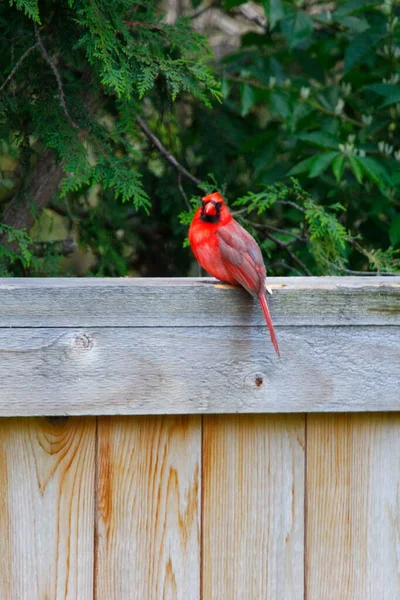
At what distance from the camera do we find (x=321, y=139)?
3426mm

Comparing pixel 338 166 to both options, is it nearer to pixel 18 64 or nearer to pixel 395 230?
pixel 395 230

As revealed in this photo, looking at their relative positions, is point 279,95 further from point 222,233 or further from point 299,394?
point 299,394

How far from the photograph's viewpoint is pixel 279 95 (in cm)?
362

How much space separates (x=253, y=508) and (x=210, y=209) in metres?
0.88

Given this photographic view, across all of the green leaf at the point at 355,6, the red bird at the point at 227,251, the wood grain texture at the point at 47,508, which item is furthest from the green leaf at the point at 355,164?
the wood grain texture at the point at 47,508

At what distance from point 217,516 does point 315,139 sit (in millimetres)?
2004

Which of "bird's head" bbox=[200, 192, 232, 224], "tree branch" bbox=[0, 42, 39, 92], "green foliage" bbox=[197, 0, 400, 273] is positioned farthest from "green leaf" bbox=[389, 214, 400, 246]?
"tree branch" bbox=[0, 42, 39, 92]

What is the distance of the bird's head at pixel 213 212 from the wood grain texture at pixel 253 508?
69cm

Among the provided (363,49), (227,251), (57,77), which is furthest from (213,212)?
(363,49)

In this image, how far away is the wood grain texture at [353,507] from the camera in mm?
1825

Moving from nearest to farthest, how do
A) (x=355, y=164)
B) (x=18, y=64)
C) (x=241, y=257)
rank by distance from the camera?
(x=241, y=257) → (x=18, y=64) → (x=355, y=164)

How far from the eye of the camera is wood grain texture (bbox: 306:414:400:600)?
71.9 inches

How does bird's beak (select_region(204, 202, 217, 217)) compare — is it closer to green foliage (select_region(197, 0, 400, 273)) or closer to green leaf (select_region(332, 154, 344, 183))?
green foliage (select_region(197, 0, 400, 273))

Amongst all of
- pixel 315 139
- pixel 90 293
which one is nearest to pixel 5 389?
pixel 90 293
